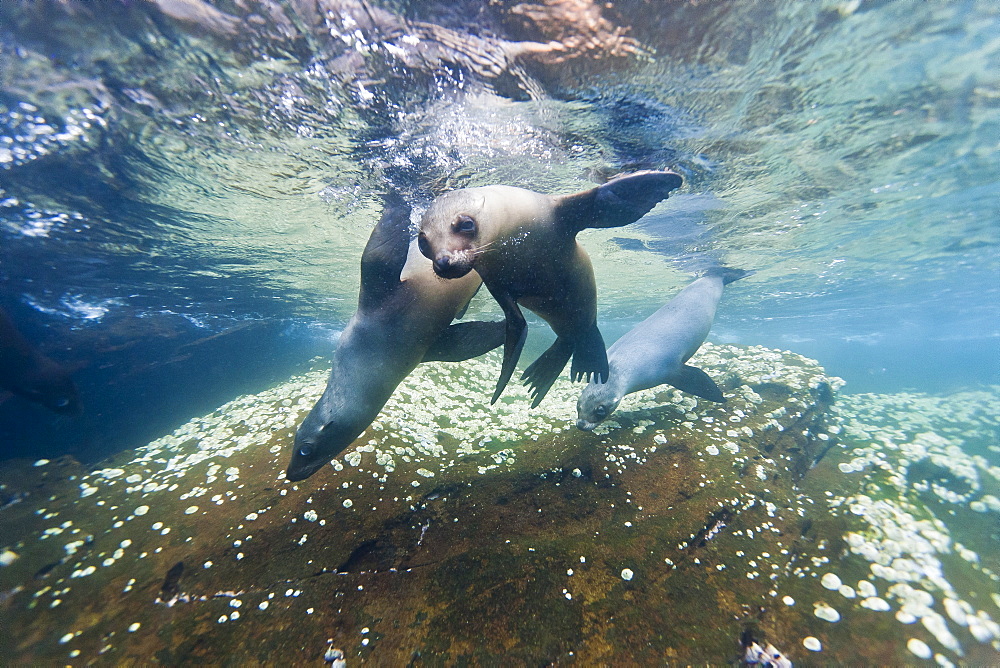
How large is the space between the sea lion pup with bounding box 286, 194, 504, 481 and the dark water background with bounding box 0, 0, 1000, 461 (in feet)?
7.62

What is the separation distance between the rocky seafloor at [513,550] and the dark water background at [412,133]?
4582 mm

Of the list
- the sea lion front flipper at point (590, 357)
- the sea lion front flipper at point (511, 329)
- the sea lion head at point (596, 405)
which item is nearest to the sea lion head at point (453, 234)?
the sea lion front flipper at point (511, 329)

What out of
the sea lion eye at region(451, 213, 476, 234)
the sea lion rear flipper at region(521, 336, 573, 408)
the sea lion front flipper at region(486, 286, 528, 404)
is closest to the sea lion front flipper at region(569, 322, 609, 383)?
the sea lion rear flipper at region(521, 336, 573, 408)

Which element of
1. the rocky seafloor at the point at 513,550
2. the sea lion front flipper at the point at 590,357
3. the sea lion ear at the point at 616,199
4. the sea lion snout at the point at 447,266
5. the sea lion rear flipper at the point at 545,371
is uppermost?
the sea lion ear at the point at 616,199

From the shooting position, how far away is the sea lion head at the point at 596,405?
543cm

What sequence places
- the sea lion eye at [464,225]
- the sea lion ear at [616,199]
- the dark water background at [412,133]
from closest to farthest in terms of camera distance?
the sea lion eye at [464,225], the sea lion ear at [616,199], the dark water background at [412,133]

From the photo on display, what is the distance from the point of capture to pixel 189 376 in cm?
1405

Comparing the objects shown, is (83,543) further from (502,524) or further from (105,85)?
(105,85)

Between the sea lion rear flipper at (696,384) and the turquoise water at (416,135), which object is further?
the sea lion rear flipper at (696,384)

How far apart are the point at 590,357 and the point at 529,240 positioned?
2564 mm

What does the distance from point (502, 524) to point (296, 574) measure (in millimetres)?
1802

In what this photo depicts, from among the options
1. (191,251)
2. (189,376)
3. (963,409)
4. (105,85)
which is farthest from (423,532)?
(963,409)

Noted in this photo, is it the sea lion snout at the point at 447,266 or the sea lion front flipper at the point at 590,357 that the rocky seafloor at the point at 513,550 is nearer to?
the sea lion front flipper at the point at 590,357

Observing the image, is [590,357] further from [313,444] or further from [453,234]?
[313,444]
